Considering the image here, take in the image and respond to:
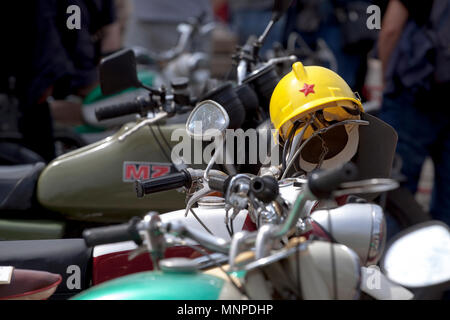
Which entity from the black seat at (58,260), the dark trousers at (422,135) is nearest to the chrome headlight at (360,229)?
the black seat at (58,260)

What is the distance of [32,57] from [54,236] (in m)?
1.76

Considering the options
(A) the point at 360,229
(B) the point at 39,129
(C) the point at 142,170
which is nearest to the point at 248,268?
(A) the point at 360,229

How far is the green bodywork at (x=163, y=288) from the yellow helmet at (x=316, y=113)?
23.4 inches

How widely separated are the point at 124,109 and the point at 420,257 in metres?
1.32

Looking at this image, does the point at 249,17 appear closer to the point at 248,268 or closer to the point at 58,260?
the point at 58,260

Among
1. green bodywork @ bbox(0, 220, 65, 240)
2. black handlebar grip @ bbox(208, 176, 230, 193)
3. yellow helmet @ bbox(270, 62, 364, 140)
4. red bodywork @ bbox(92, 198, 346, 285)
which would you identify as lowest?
green bodywork @ bbox(0, 220, 65, 240)

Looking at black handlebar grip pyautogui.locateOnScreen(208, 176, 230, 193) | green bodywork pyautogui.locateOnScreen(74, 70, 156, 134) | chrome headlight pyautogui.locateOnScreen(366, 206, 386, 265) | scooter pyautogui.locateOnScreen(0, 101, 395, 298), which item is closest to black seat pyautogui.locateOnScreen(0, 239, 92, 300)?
scooter pyautogui.locateOnScreen(0, 101, 395, 298)

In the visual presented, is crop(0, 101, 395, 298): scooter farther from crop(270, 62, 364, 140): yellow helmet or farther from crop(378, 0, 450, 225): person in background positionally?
crop(378, 0, 450, 225): person in background

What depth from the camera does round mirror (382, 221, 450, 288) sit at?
140 centimetres

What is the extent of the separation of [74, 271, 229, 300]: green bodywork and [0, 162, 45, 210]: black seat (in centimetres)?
109

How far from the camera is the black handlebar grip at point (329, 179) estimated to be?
40.8 inches

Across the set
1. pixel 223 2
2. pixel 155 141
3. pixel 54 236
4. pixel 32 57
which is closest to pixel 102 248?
pixel 54 236
